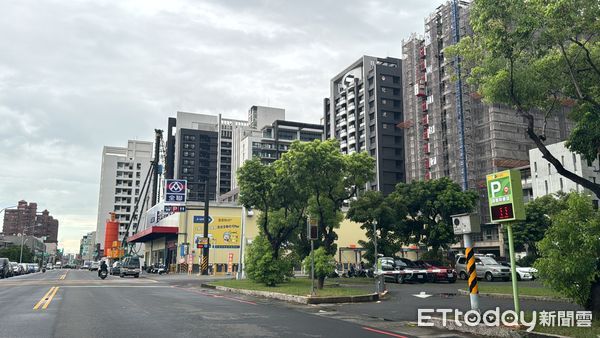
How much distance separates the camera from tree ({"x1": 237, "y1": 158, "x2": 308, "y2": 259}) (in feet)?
93.4

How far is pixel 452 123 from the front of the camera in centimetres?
7344

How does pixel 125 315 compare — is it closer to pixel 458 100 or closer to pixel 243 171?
pixel 243 171

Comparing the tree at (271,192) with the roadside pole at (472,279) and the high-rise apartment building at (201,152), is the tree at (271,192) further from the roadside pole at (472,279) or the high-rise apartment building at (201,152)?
the high-rise apartment building at (201,152)

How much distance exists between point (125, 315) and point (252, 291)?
30.6 ft

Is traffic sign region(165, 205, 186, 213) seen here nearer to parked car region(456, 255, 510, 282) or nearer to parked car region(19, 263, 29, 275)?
parked car region(456, 255, 510, 282)

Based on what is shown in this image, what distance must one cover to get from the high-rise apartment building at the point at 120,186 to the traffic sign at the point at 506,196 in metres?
150

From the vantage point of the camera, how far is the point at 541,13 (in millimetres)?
16859

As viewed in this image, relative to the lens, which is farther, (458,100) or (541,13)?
(458,100)

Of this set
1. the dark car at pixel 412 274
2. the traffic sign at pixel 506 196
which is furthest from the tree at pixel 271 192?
the traffic sign at pixel 506 196

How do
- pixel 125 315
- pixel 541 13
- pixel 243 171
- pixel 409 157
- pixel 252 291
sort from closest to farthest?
pixel 125 315 < pixel 541 13 < pixel 252 291 < pixel 243 171 < pixel 409 157

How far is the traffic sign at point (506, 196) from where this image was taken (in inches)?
409

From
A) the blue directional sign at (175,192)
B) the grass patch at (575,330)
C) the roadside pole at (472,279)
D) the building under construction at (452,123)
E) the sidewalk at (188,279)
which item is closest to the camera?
the grass patch at (575,330)

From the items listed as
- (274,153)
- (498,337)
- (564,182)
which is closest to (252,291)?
(498,337)


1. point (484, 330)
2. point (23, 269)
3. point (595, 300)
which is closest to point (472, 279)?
point (484, 330)
